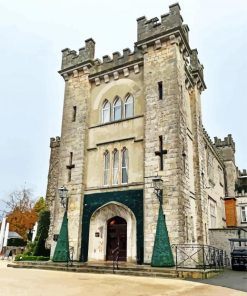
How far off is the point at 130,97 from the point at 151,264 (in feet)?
30.8

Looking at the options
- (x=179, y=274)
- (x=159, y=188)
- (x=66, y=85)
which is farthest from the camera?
(x=66, y=85)

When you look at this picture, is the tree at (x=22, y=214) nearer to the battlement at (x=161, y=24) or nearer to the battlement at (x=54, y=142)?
the battlement at (x=54, y=142)

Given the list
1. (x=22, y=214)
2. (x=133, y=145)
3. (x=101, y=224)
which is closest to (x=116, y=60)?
(x=133, y=145)

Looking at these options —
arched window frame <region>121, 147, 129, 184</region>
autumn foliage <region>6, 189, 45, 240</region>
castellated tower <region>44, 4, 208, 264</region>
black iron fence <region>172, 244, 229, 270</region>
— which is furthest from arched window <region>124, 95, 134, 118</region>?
autumn foliage <region>6, 189, 45, 240</region>

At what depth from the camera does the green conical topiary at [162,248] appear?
43.2ft

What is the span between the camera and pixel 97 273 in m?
12.5

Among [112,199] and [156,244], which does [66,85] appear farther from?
[156,244]

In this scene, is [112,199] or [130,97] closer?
[112,199]

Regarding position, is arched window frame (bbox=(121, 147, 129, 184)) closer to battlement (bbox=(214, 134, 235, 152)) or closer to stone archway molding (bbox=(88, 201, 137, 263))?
stone archway molding (bbox=(88, 201, 137, 263))

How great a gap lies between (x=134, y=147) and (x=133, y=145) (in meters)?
0.14

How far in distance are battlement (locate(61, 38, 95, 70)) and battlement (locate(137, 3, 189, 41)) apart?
11.8 ft

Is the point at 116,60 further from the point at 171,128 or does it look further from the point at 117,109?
the point at 171,128

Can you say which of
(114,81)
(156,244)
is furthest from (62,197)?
(114,81)

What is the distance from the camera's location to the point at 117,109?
1842 cm
